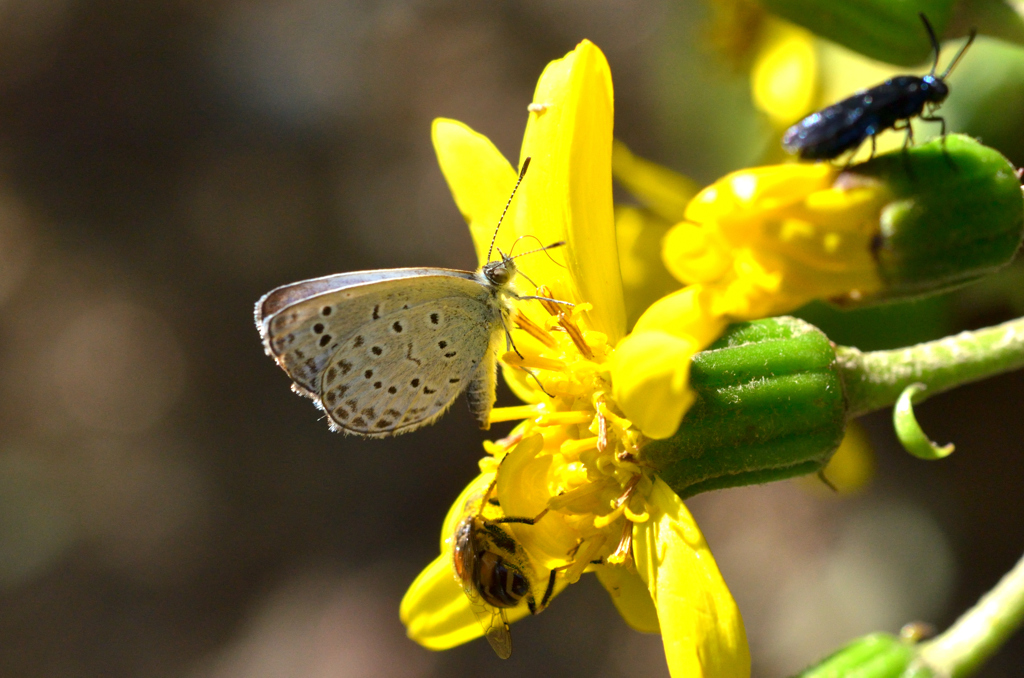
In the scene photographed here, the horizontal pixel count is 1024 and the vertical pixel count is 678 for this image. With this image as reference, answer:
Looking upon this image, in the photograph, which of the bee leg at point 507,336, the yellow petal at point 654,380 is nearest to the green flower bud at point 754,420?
the yellow petal at point 654,380

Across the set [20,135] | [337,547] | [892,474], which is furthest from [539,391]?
[20,135]

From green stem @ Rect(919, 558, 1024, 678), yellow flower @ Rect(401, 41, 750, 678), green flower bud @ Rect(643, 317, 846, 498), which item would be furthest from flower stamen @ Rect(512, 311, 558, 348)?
green stem @ Rect(919, 558, 1024, 678)

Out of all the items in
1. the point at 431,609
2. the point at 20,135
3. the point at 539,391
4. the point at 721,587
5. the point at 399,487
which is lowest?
the point at 399,487

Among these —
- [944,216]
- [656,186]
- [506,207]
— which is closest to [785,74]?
[656,186]

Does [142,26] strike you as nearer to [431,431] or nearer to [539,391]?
[431,431]

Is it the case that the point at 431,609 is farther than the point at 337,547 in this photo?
No

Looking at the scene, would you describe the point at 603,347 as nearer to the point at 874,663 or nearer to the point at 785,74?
the point at 874,663
